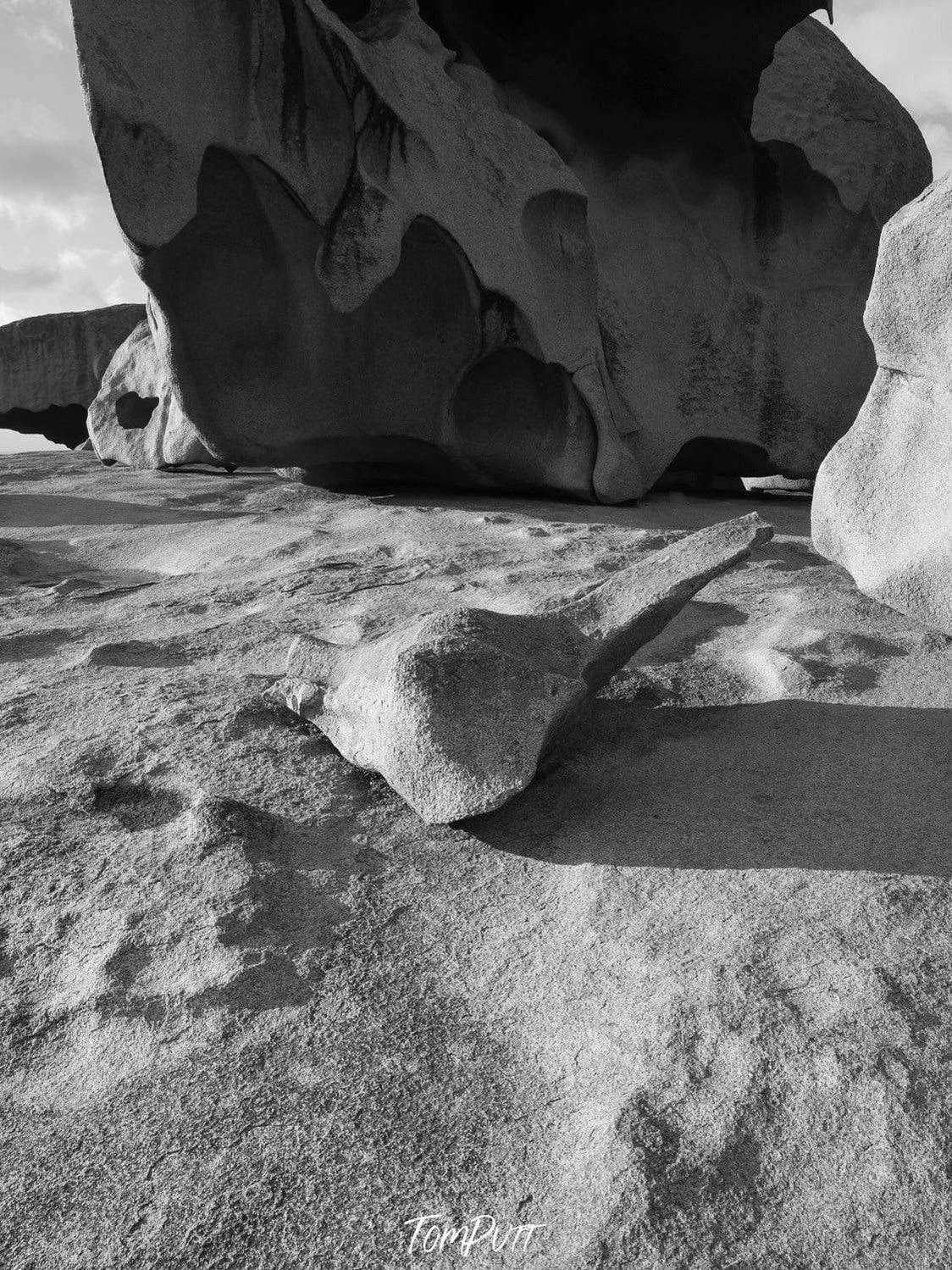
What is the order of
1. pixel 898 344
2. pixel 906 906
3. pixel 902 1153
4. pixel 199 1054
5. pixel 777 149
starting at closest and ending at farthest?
pixel 902 1153 < pixel 199 1054 < pixel 906 906 < pixel 898 344 < pixel 777 149

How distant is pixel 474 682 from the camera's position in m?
1.08

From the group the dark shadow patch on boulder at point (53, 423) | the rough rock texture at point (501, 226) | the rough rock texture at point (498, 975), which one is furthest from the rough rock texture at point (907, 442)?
the dark shadow patch on boulder at point (53, 423)

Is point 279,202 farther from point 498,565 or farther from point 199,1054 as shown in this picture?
point 199,1054

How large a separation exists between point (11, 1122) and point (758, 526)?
3.38 ft

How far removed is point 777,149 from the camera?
136 inches

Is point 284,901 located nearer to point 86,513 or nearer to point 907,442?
point 907,442

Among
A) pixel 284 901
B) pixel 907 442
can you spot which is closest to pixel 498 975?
pixel 284 901

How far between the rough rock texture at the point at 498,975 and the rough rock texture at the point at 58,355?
205 inches

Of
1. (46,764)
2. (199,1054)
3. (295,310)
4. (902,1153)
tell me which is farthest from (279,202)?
(902,1153)

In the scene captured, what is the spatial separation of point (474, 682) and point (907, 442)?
883 mm

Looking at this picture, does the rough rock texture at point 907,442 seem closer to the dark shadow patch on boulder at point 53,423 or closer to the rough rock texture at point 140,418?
the rough rock texture at point 140,418

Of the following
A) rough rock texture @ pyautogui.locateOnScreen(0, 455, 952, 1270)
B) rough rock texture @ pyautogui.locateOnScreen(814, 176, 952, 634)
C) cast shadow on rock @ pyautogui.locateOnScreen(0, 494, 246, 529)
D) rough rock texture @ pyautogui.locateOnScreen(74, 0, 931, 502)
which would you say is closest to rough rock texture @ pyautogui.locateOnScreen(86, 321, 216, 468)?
cast shadow on rock @ pyautogui.locateOnScreen(0, 494, 246, 529)

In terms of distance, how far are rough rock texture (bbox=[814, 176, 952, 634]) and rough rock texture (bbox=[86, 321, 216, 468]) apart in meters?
2.57

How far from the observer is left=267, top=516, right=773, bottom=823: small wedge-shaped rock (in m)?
1.05
